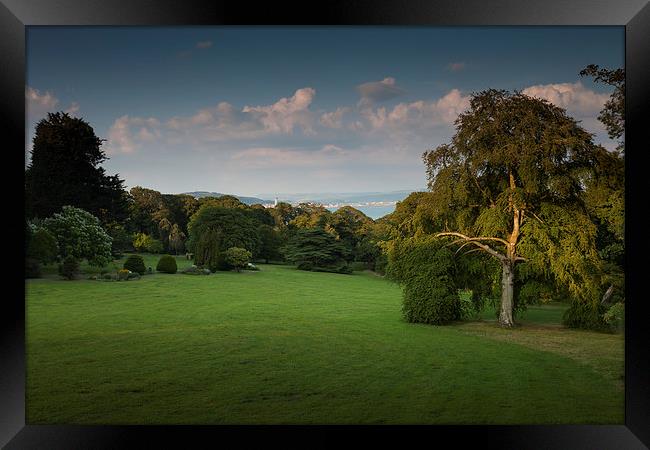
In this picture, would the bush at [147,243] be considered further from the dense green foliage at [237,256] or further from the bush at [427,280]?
the bush at [427,280]

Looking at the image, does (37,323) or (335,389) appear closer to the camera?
(335,389)

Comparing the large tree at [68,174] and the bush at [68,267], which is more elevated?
the large tree at [68,174]

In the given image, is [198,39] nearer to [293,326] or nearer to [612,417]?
[293,326]

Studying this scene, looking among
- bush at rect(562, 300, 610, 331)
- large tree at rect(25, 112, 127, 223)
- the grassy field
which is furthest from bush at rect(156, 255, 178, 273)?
bush at rect(562, 300, 610, 331)

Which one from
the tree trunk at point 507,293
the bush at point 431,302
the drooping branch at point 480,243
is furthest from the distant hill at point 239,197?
the tree trunk at point 507,293

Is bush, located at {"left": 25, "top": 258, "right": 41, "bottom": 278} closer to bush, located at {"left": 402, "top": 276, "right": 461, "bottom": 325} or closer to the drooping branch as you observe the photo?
bush, located at {"left": 402, "top": 276, "right": 461, "bottom": 325}

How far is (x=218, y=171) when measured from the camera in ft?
21.8

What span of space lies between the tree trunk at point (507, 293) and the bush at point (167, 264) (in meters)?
4.50

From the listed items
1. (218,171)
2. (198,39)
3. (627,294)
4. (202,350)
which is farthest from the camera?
(218,171)

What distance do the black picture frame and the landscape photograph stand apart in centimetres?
60

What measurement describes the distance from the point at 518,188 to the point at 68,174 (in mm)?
5802

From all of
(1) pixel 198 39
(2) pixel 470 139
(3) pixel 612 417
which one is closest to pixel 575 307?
(3) pixel 612 417

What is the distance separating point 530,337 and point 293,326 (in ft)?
9.68

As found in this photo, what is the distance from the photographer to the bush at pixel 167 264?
22.4ft
